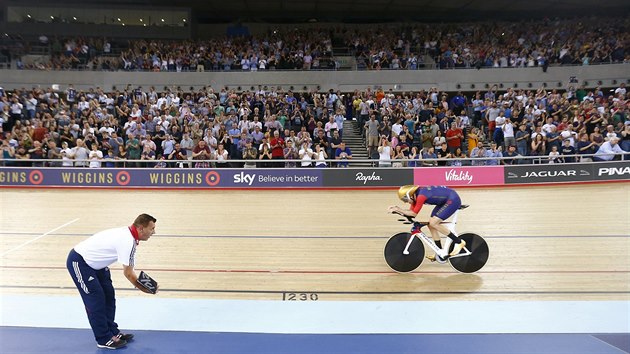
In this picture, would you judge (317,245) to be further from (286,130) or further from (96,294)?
(286,130)

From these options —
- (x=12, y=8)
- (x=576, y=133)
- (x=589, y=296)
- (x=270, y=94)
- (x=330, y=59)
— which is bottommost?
(x=589, y=296)

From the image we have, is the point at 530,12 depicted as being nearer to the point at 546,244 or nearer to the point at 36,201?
the point at 546,244

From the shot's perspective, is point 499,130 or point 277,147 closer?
point 277,147

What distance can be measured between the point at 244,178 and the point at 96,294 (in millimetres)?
11263

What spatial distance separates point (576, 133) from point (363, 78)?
971cm

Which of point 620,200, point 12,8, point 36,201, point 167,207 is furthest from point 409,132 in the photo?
point 12,8

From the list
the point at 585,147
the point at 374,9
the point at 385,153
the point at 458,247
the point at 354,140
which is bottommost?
the point at 458,247

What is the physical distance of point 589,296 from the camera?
622cm

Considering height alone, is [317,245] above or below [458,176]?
below

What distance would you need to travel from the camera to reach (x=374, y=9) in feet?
94.9

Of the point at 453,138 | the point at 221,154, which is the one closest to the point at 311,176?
the point at 221,154

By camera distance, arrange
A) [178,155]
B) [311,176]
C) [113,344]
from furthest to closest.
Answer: [178,155] → [311,176] → [113,344]

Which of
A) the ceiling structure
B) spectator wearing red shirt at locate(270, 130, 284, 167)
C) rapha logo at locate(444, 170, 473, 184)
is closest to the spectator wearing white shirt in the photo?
spectator wearing red shirt at locate(270, 130, 284, 167)

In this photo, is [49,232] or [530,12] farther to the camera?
[530,12]
